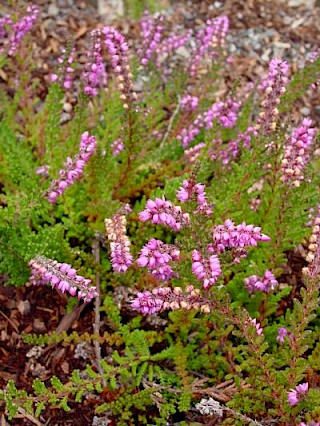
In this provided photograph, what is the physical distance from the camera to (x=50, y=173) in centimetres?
405

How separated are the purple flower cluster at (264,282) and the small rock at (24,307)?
150 cm

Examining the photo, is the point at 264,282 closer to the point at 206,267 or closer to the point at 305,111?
the point at 206,267

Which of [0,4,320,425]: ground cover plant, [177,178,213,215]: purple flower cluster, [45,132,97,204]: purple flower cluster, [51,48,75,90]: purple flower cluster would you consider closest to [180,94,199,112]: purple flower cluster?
[0,4,320,425]: ground cover plant

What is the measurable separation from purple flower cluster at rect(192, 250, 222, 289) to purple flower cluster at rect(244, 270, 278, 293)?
1.06 meters

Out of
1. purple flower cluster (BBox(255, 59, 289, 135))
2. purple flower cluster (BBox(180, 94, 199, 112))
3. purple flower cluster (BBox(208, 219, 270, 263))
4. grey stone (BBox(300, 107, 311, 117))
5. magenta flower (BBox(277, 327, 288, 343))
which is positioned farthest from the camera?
grey stone (BBox(300, 107, 311, 117))

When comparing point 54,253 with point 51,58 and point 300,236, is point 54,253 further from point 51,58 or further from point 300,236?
point 51,58

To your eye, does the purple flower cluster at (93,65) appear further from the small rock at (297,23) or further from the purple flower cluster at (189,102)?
the small rock at (297,23)

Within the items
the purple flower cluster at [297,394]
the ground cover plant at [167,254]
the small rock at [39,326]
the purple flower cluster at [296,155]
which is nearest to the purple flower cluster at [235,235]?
the ground cover plant at [167,254]

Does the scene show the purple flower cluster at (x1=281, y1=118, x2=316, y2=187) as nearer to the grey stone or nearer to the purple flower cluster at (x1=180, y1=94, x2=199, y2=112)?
the purple flower cluster at (x1=180, y1=94, x2=199, y2=112)

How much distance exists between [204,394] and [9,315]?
4.75ft

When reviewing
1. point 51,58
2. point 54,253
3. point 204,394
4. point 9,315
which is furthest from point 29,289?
point 51,58

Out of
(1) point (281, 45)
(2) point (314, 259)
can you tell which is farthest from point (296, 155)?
(1) point (281, 45)

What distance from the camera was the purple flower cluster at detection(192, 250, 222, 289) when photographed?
2.49 metres

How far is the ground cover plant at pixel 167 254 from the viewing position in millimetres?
2727
